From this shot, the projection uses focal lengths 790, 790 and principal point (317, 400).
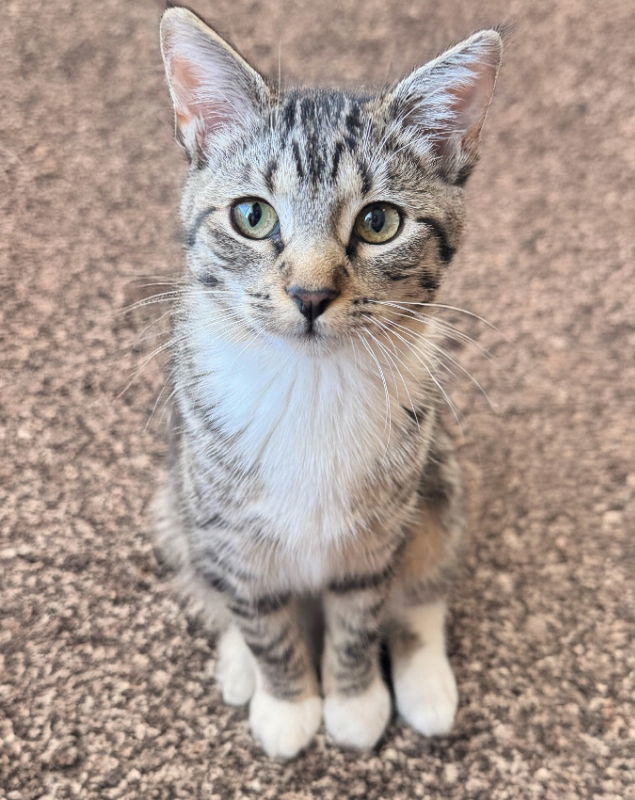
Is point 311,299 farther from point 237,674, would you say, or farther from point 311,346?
point 237,674

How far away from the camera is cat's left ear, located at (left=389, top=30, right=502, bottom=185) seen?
3.35ft

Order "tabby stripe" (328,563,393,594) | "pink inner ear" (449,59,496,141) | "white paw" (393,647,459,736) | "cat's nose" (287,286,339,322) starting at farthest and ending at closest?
"white paw" (393,647,459,736), "tabby stripe" (328,563,393,594), "pink inner ear" (449,59,496,141), "cat's nose" (287,286,339,322)

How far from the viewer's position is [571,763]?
134 centimetres

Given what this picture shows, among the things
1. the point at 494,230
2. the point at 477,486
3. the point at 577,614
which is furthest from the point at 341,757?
the point at 494,230

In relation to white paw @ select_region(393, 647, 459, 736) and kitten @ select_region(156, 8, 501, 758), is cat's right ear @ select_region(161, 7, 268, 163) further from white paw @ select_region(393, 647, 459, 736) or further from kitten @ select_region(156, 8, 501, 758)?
white paw @ select_region(393, 647, 459, 736)

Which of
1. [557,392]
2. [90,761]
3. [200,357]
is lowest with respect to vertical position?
[90,761]

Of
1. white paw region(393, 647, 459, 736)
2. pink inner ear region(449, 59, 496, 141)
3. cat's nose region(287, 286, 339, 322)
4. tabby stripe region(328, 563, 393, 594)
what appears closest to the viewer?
cat's nose region(287, 286, 339, 322)

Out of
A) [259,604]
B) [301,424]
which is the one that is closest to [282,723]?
[259,604]

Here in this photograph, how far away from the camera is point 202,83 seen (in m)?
1.07

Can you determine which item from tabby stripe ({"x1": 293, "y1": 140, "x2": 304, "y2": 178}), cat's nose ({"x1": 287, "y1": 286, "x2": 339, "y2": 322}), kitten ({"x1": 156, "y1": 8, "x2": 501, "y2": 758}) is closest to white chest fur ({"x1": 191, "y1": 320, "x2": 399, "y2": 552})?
kitten ({"x1": 156, "y1": 8, "x2": 501, "y2": 758})

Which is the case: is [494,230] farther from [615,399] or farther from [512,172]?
[615,399]

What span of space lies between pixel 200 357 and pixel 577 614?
92 cm

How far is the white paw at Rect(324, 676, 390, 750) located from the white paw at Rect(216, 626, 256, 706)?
15 centimetres

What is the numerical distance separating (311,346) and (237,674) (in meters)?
0.71
